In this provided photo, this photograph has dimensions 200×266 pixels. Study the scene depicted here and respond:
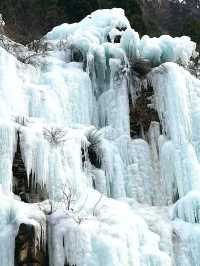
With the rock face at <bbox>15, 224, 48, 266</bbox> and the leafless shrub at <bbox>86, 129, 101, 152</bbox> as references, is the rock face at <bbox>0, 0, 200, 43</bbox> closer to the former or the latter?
the leafless shrub at <bbox>86, 129, 101, 152</bbox>

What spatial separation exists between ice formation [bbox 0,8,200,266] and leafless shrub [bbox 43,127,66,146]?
20 mm

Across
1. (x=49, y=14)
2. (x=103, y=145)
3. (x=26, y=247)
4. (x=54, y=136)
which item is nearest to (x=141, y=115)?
(x=103, y=145)

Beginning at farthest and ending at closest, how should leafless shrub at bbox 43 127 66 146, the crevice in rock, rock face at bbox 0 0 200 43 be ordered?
rock face at bbox 0 0 200 43, the crevice in rock, leafless shrub at bbox 43 127 66 146

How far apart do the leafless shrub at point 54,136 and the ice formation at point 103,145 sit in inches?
0.8

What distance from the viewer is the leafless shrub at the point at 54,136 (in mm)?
13547

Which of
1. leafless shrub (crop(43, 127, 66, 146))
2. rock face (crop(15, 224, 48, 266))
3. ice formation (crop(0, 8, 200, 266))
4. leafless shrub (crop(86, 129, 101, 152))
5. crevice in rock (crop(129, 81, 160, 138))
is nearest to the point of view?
→ rock face (crop(15, 224, 48, 266))

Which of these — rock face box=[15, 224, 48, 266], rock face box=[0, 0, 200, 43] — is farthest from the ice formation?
rock face box=[0, 0, 200, 43]

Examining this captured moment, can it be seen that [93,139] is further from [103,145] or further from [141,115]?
[141,115]

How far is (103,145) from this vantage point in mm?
14945

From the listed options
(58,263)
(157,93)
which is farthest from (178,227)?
(157,93)

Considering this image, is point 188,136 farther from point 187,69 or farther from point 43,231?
point 43,231

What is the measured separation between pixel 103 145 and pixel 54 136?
167 cm

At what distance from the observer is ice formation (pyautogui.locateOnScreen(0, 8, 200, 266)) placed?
11.5 metres

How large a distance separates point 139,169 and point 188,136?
4.43 ft
